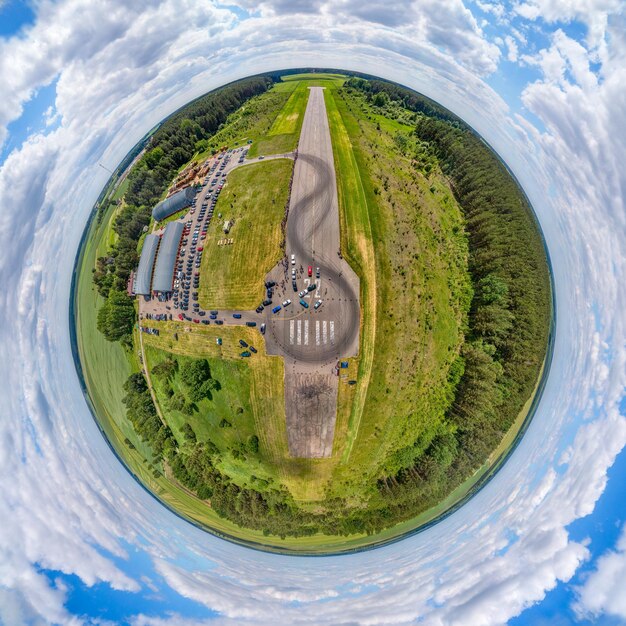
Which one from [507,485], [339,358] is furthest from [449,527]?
[339,358]

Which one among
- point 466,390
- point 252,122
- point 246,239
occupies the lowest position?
point 466,390

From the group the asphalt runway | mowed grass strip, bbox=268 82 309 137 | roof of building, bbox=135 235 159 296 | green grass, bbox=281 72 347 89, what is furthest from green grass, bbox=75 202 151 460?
green grass, bbox=281 72 347 89

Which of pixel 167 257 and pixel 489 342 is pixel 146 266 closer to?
pixel 167 257

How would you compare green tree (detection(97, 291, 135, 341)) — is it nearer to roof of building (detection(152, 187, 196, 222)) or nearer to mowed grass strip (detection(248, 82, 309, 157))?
roof of building (detection(152, 187, 196, 222))

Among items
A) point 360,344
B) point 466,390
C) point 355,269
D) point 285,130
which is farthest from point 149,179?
point 466,390

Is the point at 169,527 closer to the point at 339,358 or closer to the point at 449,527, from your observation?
the point at 339,358

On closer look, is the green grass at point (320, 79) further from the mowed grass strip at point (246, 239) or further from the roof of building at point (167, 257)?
the roof of building at point (167, 257)

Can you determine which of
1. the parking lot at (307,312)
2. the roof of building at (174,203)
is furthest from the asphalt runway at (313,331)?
the roof of building at (174,203)
